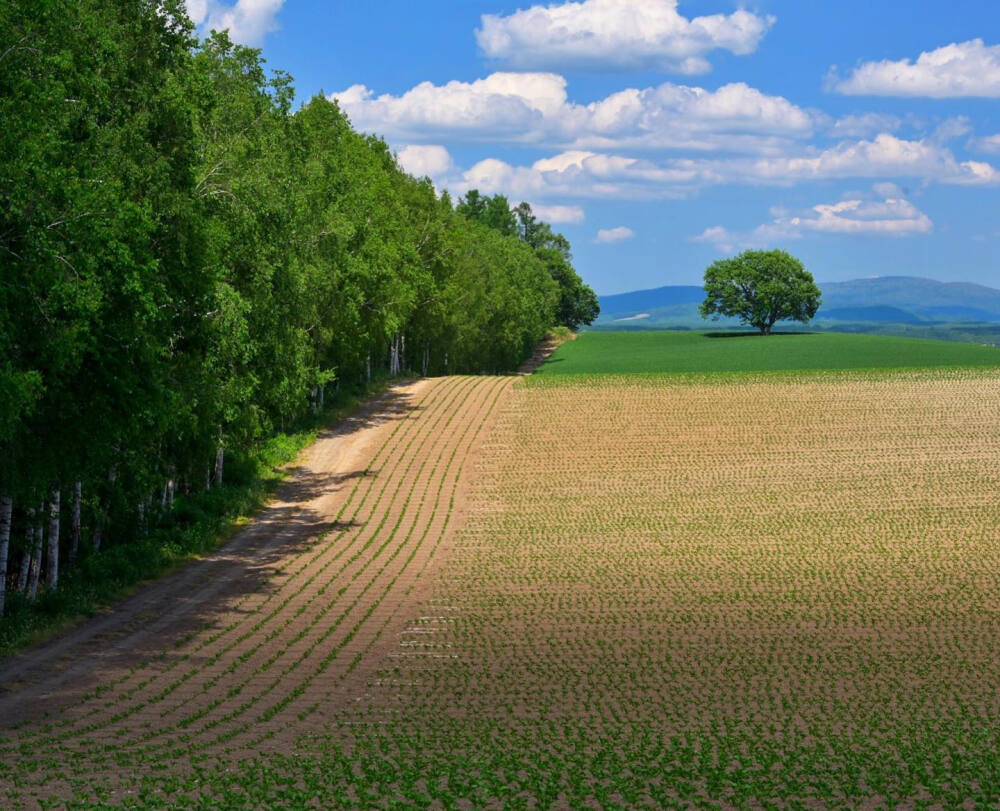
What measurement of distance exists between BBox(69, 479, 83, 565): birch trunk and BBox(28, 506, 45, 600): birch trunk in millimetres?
1128

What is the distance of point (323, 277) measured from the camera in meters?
48.1

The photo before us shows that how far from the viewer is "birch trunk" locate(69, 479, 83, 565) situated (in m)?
31.8

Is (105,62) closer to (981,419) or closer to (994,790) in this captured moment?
(994,790)

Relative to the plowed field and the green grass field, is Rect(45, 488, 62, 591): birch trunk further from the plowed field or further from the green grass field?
the green grass field

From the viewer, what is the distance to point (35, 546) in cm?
2950

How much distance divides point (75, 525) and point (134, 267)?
11.3 metres

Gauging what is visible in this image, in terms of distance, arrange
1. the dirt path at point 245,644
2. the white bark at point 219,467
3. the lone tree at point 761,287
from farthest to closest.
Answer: the lone tree at point 761,287, the white bark at point 219,467, the dirt path at point 245,644

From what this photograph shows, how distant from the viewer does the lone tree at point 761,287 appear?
479 ft

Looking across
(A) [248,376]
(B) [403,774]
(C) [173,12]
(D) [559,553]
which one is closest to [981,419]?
(D) [559,553]

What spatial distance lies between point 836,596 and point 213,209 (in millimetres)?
20876

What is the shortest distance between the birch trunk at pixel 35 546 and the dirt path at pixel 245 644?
87.0 inches

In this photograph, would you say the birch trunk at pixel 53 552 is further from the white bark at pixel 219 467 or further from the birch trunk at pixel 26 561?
the white bark at pixel 219 467

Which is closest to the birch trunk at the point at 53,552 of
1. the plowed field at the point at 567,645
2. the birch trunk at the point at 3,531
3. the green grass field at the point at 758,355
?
the plowed field at the point at 567,645

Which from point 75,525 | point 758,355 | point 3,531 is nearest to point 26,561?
point 75,525
